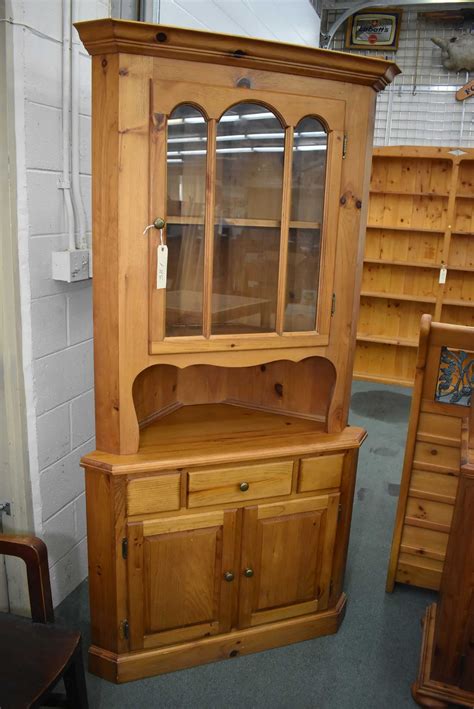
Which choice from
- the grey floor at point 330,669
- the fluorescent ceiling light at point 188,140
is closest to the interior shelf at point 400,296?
the grey floor at point 330,669

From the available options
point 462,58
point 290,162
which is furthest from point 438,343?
point 462,58

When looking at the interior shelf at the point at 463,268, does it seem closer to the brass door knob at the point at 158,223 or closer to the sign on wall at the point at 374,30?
the sign on wall at the point at 374,30

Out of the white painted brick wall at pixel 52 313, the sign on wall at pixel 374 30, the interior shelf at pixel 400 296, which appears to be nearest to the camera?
the white painted brick wall at pixel 52 313

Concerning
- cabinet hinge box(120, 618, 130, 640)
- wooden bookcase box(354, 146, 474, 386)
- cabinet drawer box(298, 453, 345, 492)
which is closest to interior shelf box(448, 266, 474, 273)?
wooden bookcase box(354, 146, 474, 386)

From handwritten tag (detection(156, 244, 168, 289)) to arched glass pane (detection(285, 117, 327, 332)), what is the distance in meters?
0.40

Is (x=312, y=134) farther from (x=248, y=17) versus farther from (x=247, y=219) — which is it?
(x=248, y=17)

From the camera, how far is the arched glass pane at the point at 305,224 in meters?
1.70

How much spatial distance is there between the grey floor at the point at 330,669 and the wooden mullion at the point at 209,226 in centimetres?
113

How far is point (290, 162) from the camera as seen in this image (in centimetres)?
170

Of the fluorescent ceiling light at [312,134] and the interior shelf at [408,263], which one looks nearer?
the fluorescent ceiling light at [312,134]

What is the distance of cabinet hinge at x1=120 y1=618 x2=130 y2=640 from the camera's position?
5.99ft

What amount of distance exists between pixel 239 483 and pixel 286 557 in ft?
1.13

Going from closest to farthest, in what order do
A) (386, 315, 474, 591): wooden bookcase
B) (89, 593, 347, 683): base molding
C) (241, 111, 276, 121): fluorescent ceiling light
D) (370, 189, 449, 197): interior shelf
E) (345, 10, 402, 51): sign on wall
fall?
(241, 111, 276, 121): fluorescent ceiling light, (89, 593, 347, 683): base molding, (386, 315, 474, 591): wooden bookcase, (370, 189, 449, 197): interior shelf, (345, 10, 402, 51): sign on wall

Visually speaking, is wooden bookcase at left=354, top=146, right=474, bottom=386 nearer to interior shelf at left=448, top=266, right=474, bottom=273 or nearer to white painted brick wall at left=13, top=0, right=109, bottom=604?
interior shelf at left=448, top=266, right=474, bottom=273
